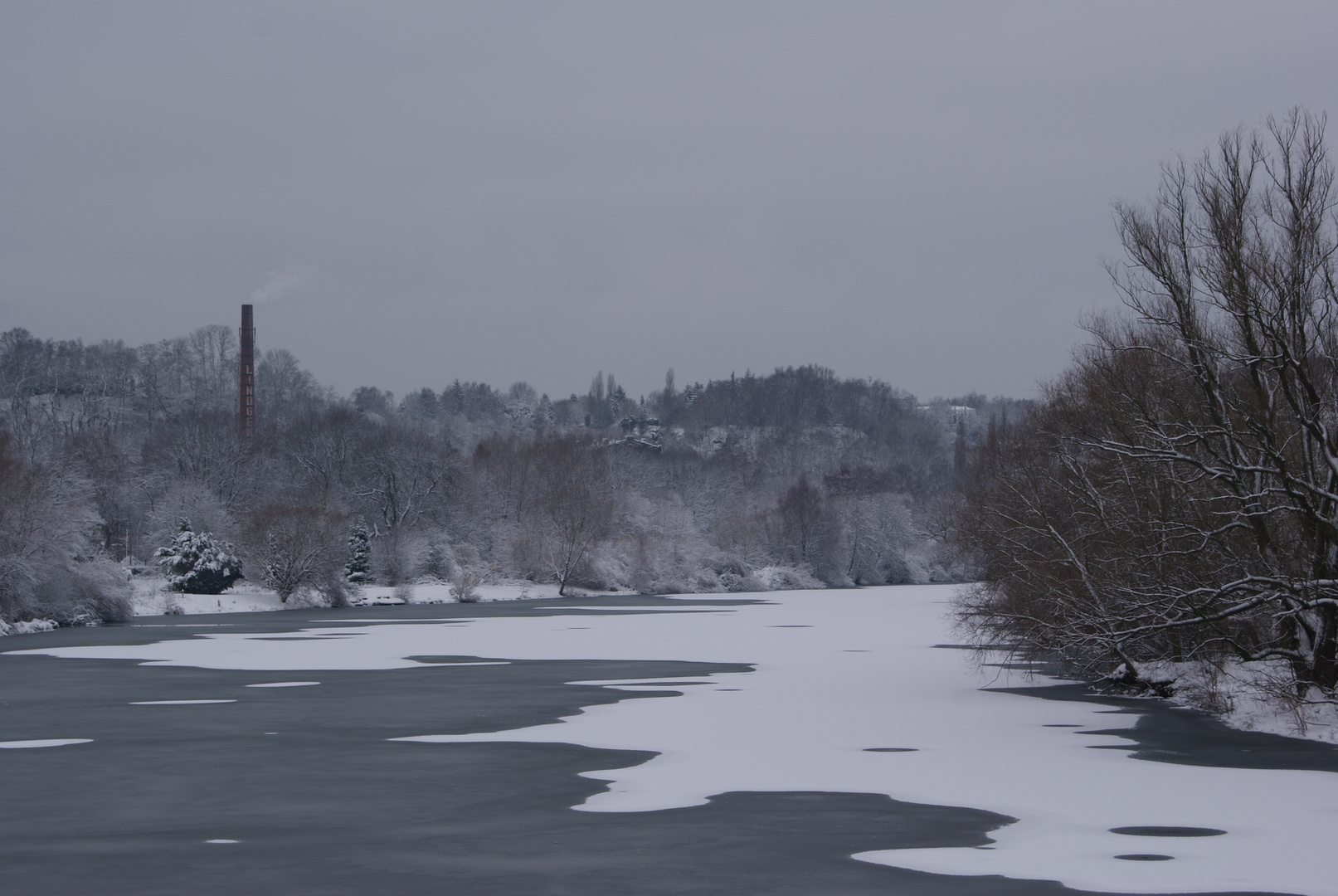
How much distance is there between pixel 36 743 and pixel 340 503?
65690mm

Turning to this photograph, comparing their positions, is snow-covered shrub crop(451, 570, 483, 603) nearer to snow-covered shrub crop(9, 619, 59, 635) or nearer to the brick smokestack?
snow-covered shrub crop(9, 619, 59, 635)

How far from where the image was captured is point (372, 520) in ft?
291

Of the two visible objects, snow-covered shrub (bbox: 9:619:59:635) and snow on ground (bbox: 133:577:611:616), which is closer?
snow-covered shrub (bbox: 9:619:59:635)

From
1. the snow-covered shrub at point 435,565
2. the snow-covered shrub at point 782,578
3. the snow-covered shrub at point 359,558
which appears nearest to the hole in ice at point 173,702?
the snow-covered shrub at point 359,558

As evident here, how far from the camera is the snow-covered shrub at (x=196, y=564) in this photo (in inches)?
2355

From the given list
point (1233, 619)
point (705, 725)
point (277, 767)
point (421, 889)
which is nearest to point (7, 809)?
point (277, 767)

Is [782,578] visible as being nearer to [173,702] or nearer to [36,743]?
[173,702]

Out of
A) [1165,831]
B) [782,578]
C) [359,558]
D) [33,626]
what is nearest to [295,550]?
[359,558]

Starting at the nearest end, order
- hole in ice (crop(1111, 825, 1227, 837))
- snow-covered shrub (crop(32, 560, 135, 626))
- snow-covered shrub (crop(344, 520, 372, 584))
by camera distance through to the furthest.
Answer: hole in ice (crop(1111, 825, 1227, 837)) < snow-covered shrub (crop(32, 560, 135, 626)) < snow-covered shrub (crop(344, 520, 372, 584))

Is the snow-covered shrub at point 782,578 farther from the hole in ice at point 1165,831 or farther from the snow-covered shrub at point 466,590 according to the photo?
the hole in ice at point 1165,831

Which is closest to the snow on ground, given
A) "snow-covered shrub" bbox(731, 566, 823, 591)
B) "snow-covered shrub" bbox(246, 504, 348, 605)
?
"snow-covered shrub" bbox(246, 504, 348, 605)

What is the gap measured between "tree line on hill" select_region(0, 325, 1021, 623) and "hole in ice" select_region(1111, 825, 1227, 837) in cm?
4044

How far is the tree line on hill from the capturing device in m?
59.8

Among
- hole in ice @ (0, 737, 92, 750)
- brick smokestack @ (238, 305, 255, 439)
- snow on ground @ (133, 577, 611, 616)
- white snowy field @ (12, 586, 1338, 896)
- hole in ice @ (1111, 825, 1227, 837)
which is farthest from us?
brick smokestack @ (238, 305, 255, 439)
